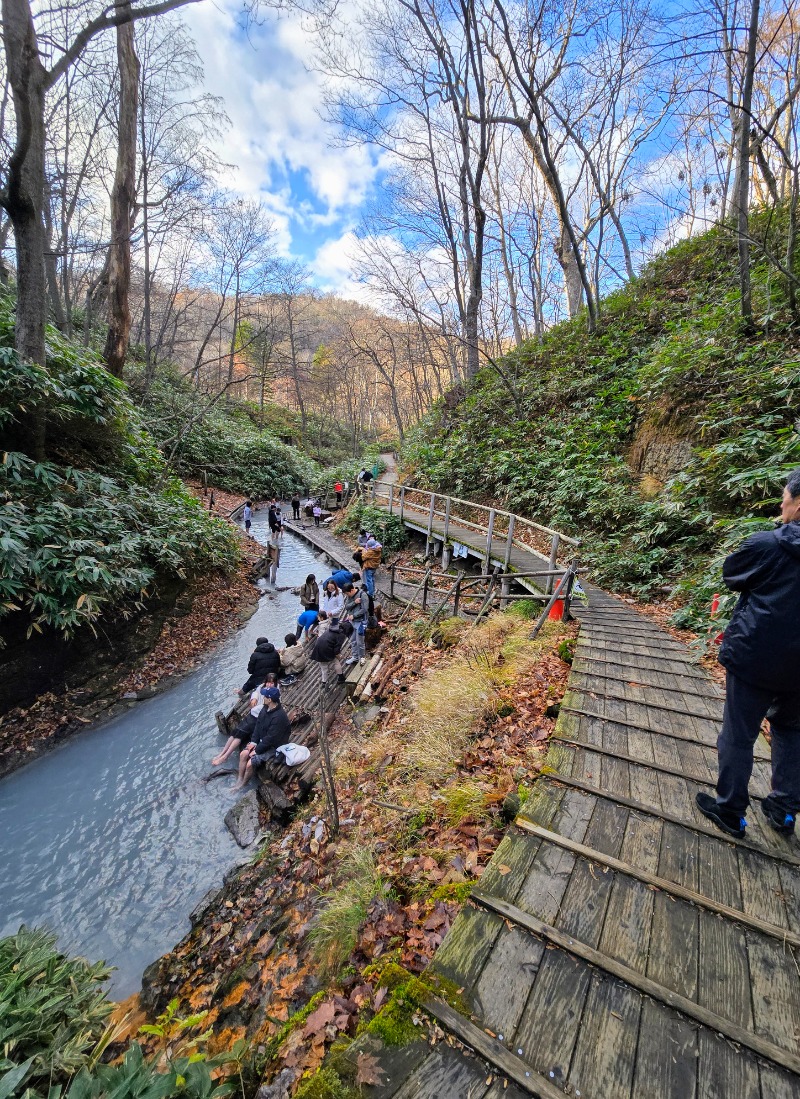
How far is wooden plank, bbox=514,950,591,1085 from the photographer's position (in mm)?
1475

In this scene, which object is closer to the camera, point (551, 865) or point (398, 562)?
point (551, 865)

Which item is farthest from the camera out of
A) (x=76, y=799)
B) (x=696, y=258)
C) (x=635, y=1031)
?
(x=696, y=258)

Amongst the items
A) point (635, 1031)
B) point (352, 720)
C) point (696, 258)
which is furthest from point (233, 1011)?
point (696, 258)

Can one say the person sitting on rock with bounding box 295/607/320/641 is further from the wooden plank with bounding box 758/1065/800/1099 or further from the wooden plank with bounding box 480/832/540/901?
the wooden plank with bounding box 758/1065/800/1099

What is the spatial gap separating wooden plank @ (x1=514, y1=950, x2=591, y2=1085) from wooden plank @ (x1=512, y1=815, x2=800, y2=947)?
53 centimetres

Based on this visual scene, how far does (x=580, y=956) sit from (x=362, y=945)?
59.6 inches

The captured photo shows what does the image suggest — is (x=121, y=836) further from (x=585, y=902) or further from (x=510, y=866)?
(x=585, y=902)

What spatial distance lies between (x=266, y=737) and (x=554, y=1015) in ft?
17.4

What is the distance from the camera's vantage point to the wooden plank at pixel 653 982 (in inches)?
55.5

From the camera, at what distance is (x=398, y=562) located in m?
14.4

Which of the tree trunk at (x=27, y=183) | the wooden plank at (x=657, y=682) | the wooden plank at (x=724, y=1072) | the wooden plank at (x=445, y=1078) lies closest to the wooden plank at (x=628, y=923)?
the wooden plank at (x=724, y=1072)

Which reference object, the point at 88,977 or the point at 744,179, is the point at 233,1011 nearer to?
the point at 88,977

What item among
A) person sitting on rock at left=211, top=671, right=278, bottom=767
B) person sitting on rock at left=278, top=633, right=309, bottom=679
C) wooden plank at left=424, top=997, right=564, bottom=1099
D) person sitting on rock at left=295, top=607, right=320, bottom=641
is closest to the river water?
person sitting on rock at left=211, top=671, right=278, bottom=767

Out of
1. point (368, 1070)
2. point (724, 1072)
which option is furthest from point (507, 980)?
point (724, 1072)
